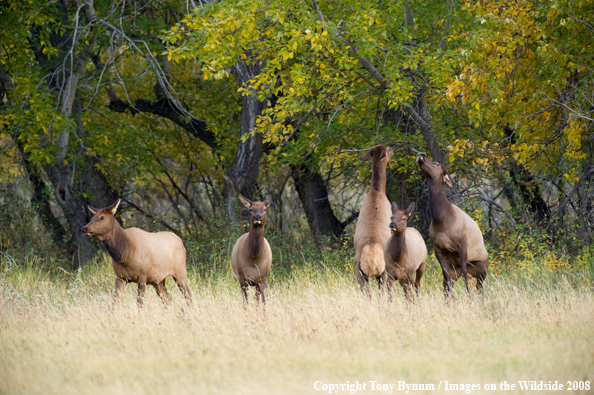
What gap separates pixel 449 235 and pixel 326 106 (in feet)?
20.6

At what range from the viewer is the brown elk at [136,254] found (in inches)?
337

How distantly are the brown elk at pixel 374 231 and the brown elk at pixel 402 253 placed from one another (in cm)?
17

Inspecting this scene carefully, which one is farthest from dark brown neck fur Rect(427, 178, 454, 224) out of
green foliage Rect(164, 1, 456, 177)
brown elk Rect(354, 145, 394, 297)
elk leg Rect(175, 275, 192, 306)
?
elk leg Rect(175, 275, 192, 306)

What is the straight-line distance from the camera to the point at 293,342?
21.9 feet

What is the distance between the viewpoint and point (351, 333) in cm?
695

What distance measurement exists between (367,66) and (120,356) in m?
7.05

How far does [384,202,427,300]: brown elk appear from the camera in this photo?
7953mm

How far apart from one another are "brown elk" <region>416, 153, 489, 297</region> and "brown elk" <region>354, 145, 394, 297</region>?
656 millimetres

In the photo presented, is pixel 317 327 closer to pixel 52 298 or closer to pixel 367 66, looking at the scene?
pixel 52 298

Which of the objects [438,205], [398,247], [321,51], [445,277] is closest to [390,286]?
[398,247]

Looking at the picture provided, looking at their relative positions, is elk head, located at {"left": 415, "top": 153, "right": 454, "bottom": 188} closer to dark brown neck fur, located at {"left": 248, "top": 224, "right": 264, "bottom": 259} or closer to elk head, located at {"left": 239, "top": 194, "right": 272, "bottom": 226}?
elk head, located at {"left": 239, "top": 194, "right": 272, "bottom": 226}

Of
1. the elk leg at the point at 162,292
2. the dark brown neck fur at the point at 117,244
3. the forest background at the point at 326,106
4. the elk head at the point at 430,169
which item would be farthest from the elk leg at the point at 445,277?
the dark brown neck fur at the point at 117,244

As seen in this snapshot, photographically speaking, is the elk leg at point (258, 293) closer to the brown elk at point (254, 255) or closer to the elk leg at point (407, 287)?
the brown elk at point (254, 255)

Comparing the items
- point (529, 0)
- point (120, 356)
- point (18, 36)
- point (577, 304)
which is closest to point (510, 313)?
point (577, 304)
